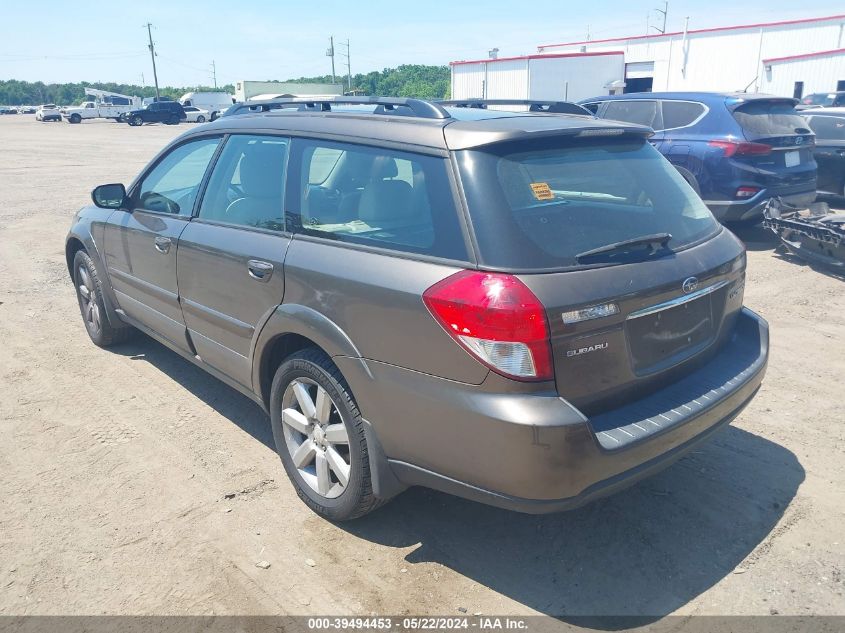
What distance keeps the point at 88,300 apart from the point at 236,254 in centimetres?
275

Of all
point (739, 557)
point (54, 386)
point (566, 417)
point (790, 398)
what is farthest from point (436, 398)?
point (54, 386)

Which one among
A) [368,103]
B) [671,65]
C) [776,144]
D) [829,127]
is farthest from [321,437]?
[671,65]

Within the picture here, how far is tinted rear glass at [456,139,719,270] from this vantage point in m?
2.51

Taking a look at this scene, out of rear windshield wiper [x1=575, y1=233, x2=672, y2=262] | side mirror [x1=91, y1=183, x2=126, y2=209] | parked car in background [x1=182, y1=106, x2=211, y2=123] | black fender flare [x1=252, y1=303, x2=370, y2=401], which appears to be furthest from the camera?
parked car in background [x1=182, y1=106, x2=211, y2=123]

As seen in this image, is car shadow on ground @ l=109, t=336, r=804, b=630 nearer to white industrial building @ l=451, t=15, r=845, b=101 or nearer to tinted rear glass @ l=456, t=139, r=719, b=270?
tinted rear glass @ l=456, t=139, r=719, b=270

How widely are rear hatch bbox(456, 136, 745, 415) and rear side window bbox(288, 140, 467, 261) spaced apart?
5.2 inches

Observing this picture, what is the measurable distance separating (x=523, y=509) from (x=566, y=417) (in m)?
0.39

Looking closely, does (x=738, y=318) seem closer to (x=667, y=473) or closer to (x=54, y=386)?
(x=667, y=473)

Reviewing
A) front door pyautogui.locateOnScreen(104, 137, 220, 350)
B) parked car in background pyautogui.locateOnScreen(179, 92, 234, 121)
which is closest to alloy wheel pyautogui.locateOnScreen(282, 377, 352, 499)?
front door pyautogui.locateOnScreen(104, 137, 220, 350)

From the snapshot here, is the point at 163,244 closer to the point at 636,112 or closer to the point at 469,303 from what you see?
the point at 469,303

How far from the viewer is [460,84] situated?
45969 millimetres

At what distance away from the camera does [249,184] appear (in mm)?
3623

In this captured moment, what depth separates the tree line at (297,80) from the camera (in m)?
87.8

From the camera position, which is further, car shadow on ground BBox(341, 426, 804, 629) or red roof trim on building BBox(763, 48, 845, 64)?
red roof trim on building BBox(763, 48, 845, 64)
